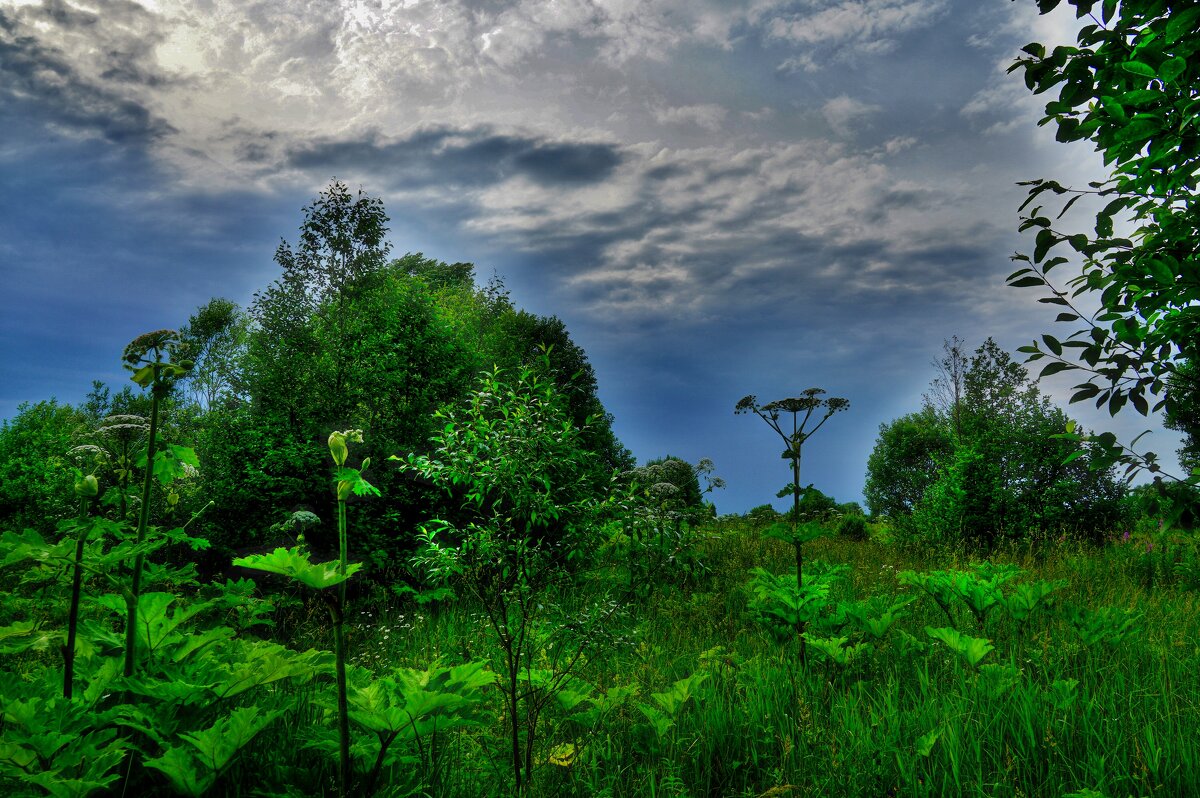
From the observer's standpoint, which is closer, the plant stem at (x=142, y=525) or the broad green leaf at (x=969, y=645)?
the plant stem at (x=142, y=525)

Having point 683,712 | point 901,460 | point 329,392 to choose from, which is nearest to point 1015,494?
point 683,712

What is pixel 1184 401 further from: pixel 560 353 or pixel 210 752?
pixel 560 353

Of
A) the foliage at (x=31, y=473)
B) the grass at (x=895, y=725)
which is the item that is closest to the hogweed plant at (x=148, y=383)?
the grass at (x=895, y=725)

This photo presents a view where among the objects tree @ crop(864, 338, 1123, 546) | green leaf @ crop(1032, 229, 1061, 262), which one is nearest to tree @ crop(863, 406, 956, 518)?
tree @ crop(864, 338, 1123, 546)

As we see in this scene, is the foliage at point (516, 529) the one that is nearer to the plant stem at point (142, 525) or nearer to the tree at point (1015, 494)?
the plant stem at point (142, 525)

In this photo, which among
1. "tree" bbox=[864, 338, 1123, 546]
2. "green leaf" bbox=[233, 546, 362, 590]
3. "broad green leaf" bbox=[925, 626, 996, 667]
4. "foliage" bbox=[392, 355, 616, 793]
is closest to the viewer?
"green leaf" bbox=[233, 546, 362, 590]

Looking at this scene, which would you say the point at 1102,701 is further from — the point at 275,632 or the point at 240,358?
→ the point at 240,358

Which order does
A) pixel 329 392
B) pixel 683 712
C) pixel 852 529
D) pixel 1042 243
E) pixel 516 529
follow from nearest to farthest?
pixel 1042 243
pixel 683 712
pixel 516 529
pixel 329 392
pixel 852 529

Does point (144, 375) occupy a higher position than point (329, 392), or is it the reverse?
point (329, 392)

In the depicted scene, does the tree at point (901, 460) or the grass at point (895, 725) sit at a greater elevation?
the tree at point (901, 460)

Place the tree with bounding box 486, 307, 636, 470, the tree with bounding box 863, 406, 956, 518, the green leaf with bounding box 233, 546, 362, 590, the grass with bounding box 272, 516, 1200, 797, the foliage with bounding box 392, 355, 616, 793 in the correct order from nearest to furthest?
1. the green leaf with bounding box 233, 546, 362, 590
2. the grass with bounding box 272, 516, 1200, 797
3. the foliage with bounding box 392, 355, 616, 793
4. the tree with bounding box 486, 307, 636, 470
5. the tree with bounding box 863, 406, 956, 518

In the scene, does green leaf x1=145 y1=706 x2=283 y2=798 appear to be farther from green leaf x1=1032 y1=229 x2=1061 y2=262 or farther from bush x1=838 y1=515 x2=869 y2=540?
bush x1=838 y1=515 x2=869 y2=540

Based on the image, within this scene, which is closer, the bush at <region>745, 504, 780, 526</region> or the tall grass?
the tall grass

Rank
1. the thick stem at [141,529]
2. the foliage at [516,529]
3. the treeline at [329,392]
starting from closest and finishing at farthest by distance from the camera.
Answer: the thick stem at [141,529] < the foliage at [516,529] < the treeline at [329,392]
